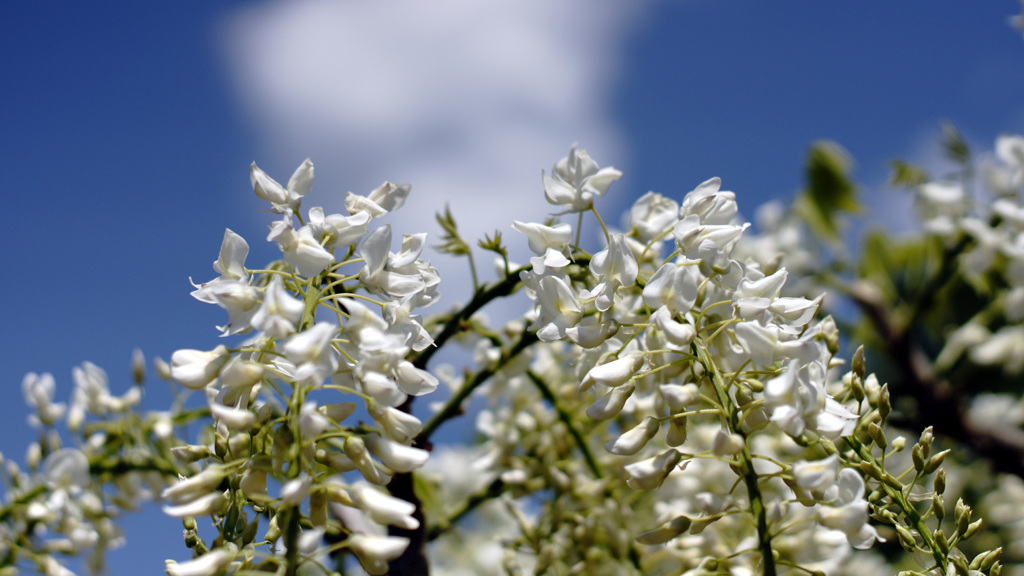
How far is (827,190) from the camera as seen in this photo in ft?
14.5

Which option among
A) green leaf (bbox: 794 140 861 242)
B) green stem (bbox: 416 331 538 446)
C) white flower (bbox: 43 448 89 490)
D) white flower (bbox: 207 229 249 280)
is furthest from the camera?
green leaf (bbox: 794 140 861 242)

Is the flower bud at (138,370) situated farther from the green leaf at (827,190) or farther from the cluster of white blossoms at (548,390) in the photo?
the green leaf at (827,190)

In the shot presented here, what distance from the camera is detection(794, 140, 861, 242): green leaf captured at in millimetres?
4305

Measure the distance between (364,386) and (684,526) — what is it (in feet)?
1.68

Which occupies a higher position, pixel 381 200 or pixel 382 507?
pixel 381 200

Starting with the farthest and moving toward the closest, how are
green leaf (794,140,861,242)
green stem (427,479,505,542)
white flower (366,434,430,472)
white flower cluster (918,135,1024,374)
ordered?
green leaf (794,140,861,242)
white flower cluster (918,135,1024,374)
green stem (427,479,505,542)
white flower (366,434,430,472)

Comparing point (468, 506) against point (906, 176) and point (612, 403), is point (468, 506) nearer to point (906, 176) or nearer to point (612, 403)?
point (612, 403)

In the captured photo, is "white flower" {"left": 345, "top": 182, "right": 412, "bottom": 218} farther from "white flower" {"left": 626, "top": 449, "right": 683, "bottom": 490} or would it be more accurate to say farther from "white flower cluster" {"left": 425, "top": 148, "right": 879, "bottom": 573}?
"white flower" {"left": 626, "top": 449, "right": 683, "bottom": 490}

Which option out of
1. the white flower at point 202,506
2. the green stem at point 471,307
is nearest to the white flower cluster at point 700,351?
the green stem at point 471,307

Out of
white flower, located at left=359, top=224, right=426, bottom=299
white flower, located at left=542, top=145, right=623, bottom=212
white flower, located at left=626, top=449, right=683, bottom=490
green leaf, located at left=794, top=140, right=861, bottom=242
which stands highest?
green leaf, located at left=794, top=140, right=861, bottom=242

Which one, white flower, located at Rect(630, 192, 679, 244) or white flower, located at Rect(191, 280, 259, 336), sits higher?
white flower, located at Rect(630, 192, 679, 244)

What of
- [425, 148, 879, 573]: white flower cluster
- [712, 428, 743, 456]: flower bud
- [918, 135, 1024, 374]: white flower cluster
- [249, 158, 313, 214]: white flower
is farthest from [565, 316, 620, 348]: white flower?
[918, 135, 1024, 374]: white flower cluster

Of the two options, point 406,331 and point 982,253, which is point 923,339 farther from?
point 406,331

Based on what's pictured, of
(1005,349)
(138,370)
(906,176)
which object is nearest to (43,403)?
(138,370)
